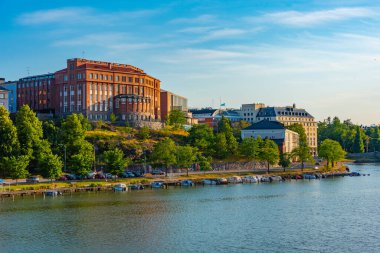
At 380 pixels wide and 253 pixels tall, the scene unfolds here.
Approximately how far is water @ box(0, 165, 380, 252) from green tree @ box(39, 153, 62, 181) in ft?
36.4

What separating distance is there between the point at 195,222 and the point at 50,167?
5401cm

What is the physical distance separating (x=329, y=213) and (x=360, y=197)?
2707cm

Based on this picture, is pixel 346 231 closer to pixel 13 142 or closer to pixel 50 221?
pixel 50 221

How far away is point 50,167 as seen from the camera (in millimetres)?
129875

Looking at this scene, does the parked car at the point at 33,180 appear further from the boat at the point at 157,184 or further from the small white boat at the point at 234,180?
the small white boat at the point at 234,180

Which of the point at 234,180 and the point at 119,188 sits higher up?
the point at 234,180

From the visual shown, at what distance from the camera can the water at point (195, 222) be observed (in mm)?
70625

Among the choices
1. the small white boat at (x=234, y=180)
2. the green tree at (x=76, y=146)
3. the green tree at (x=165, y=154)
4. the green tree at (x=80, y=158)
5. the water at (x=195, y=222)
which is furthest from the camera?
the small white boat at (x=234, y=180)

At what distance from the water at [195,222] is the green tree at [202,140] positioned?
167 feet

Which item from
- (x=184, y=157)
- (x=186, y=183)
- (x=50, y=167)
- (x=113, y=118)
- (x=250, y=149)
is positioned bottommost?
(x=186, y=183)

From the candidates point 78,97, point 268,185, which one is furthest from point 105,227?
point 78,97

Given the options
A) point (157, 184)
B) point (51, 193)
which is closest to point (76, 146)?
point (157, 184)

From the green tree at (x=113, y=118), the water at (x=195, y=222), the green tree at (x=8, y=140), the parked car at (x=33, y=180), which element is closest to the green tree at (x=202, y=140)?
the green tree at (x=113, y=118)

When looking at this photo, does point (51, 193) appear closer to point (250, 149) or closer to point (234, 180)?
point (234, 180)
